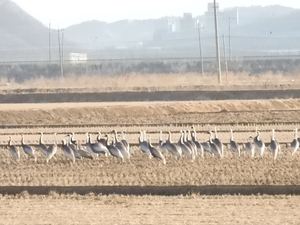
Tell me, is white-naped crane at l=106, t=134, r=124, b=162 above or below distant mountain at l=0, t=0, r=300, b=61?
below

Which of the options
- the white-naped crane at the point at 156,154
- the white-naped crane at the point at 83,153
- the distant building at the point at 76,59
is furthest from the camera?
the distant building at the point at 76,59

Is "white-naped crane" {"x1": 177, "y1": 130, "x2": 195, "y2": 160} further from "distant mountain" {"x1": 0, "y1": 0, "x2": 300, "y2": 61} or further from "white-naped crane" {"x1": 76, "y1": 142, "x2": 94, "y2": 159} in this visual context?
"distant mountain" {"x1": 0, "y1": 0, "x2": 300, "y2": 61}

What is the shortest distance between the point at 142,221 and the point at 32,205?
7.72 ft

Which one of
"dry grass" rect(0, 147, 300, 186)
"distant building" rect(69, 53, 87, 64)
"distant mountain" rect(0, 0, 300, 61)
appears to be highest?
"distant mountain" rect(0, 0, 300, 61)

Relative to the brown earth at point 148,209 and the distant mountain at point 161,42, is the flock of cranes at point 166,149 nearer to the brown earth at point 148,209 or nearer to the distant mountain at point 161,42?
the brown earth at point 148,209

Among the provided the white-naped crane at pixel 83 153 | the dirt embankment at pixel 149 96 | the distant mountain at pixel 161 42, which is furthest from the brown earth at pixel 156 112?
the distant mountain at pixel 161 42

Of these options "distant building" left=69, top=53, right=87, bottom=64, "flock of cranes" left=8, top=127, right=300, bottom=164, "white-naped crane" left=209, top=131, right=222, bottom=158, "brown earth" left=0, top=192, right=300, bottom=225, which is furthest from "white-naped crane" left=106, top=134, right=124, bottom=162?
"distant building" left=69, top=53, right=87, bottom=64

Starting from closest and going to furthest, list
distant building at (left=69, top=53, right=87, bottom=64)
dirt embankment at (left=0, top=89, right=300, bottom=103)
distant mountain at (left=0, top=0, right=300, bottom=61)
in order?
dirt embankment at (left=0, top=89, right=300, bottom=103)
distant building at (left=69, top=53, right=87, bottom=64)
distant mountain at (left=0, top=0, right=300, bottom=61)

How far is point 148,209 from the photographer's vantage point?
43.8ft

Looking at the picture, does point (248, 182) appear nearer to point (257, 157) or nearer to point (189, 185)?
point (189, 185)

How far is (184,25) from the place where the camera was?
193 m

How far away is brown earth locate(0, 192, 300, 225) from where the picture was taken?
485 inches

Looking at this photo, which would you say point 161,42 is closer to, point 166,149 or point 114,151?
point 166,149

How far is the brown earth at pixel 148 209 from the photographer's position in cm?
1231
